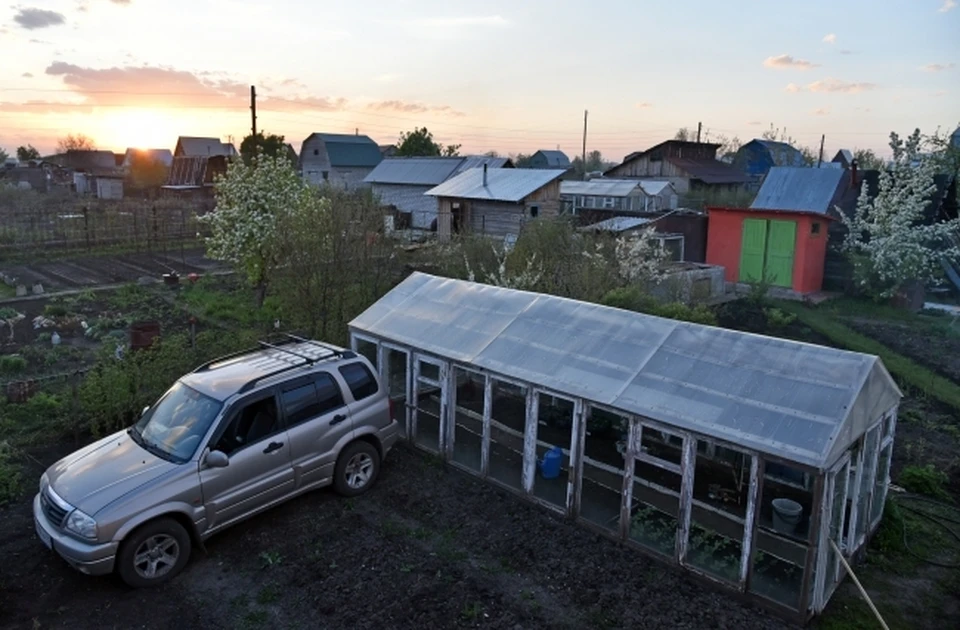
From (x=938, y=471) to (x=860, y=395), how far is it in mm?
5084

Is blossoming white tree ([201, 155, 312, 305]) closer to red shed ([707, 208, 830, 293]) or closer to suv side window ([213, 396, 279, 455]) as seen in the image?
suv side window ([213, 396, 279, 455])

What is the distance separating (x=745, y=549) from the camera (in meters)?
7.17

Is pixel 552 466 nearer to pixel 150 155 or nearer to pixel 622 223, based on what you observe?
pixel 622 223

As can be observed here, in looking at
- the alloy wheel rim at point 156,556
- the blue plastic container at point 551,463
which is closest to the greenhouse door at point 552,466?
the blue plastic container at point 551,463

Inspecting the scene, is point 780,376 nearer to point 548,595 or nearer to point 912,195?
point 548,595

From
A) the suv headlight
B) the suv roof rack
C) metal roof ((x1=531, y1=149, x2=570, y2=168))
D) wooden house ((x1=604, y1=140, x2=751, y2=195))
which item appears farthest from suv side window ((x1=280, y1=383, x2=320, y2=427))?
metal roof ((x1=531, y1=149, x2=570, y2=168))

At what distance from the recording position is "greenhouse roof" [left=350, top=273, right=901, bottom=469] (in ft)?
23.1

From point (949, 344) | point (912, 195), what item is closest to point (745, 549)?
point (949, 344)

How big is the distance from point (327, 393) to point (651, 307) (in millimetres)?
6992

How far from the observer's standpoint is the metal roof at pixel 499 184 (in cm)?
3194

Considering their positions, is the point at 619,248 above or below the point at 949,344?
above

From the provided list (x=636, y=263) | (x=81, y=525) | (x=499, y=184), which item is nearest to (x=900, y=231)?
(x=636, y=263)

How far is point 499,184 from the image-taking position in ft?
110

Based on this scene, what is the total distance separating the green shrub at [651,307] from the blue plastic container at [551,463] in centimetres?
410
